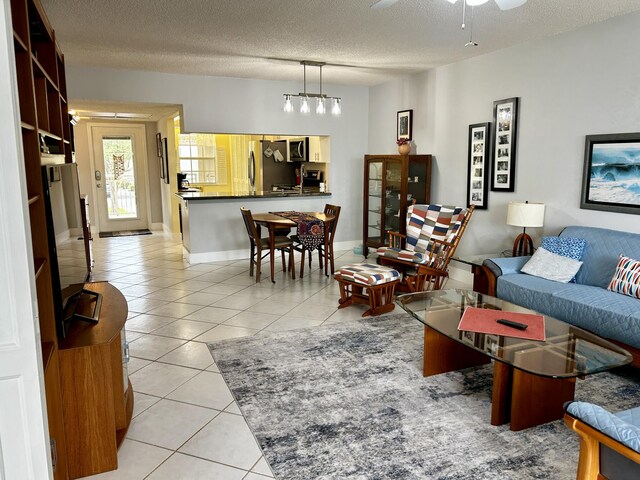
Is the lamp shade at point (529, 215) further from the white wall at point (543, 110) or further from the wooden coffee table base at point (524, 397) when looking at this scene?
the wooden coffee table base at point (524, 397)

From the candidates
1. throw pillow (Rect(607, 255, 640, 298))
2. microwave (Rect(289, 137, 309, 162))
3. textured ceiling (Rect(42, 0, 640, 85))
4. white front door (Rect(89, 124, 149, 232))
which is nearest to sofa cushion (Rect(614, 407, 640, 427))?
throw pillow (Rect(607, 255, 640, 298))

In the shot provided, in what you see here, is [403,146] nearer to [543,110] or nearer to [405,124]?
[405,124]

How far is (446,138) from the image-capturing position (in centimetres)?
577

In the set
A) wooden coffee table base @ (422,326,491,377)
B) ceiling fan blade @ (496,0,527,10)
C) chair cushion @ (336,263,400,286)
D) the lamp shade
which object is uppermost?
ceiling fan blade @ (496,0,527,10)

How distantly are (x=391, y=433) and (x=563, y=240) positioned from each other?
8.24ft

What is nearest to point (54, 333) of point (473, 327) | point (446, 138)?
point (473, 327)

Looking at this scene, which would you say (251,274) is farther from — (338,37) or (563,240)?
(563,240)

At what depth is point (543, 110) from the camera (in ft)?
14.7

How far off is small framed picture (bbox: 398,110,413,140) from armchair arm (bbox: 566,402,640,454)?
5.18 meters

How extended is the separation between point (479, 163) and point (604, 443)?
4083 millimetres

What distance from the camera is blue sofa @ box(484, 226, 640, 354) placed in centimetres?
305

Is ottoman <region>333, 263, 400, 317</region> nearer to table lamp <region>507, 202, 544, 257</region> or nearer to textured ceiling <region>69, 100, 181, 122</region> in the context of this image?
table lamp <region>507, 202, 544, 257</region>

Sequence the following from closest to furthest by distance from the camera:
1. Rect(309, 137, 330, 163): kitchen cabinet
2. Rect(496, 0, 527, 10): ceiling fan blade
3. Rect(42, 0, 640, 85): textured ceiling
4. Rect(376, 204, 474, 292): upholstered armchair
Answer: Rect(496, 0, 527, 10): ceiling fan blade
Rect(42, 0, 640, 85): textured ceiling
Rect(376, 204, 474, 292): upholstered armchair
Rect(309, 137, 330, 163): kitchen cabinet

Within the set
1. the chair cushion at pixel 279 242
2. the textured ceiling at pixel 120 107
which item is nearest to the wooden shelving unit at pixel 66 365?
the chair cushion at pixel 279 242
